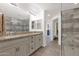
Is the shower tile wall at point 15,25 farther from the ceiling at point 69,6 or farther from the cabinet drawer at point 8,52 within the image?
the ceiling at point 69,6

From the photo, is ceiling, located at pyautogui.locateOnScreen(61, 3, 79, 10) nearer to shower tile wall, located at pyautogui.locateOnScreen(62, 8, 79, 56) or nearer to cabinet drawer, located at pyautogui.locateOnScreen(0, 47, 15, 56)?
shower tile wall, located at pyautogui.locateOnScreen(62, 8, 79, 56)

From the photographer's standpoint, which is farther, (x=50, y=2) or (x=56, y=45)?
(x=56, y=45)

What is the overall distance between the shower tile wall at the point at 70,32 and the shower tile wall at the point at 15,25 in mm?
807

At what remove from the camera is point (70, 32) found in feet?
6.54

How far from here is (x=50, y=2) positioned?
2.04 m

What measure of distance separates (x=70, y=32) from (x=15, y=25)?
3.56 ft

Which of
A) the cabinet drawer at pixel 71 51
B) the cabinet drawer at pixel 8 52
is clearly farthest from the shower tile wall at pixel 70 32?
the cabinet drawer at pixel 8 52

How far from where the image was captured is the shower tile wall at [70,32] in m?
1.93

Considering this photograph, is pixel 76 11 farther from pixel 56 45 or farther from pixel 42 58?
pixel 42 58

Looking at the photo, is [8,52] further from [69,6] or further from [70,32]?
[69,6]

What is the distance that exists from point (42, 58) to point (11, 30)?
82cm

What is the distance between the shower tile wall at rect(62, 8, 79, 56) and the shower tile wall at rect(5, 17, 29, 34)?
0.81m

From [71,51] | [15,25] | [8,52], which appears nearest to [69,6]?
[71,51]

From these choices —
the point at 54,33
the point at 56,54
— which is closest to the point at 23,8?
the point at 54,33
